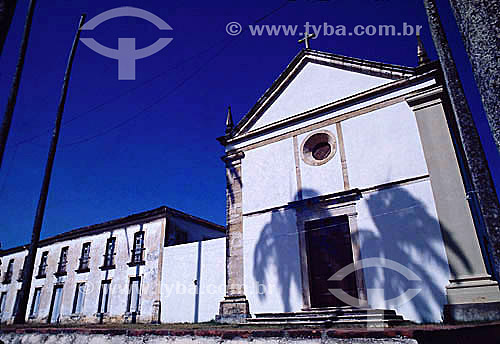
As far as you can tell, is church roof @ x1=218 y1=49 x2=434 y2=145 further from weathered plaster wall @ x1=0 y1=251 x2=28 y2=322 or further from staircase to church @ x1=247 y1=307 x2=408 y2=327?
weathered plaster wall @ x1=0 y1=251 x2=28 y2=322

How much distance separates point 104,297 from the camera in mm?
18422

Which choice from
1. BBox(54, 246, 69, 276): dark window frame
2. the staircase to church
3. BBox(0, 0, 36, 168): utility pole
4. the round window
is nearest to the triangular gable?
the round window

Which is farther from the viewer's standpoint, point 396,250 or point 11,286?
point 11,286

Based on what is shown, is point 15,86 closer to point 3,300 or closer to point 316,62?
Result: point 316,62

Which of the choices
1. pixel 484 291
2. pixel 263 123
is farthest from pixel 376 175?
pixel 263 123

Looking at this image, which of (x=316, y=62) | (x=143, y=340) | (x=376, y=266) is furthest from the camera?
(x=316, y=62)

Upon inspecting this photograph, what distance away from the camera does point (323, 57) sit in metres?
Answer: 12.6

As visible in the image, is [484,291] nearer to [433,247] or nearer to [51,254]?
[433,247]

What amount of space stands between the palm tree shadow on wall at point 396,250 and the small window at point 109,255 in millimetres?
11257

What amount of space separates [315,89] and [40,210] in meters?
10.5

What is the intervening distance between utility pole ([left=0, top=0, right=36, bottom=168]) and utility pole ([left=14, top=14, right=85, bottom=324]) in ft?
13.7

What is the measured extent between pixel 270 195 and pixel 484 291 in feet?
22.1

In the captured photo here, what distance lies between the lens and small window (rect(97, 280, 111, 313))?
18.1 m

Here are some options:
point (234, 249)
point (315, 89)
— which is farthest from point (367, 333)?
point (315, 89)
